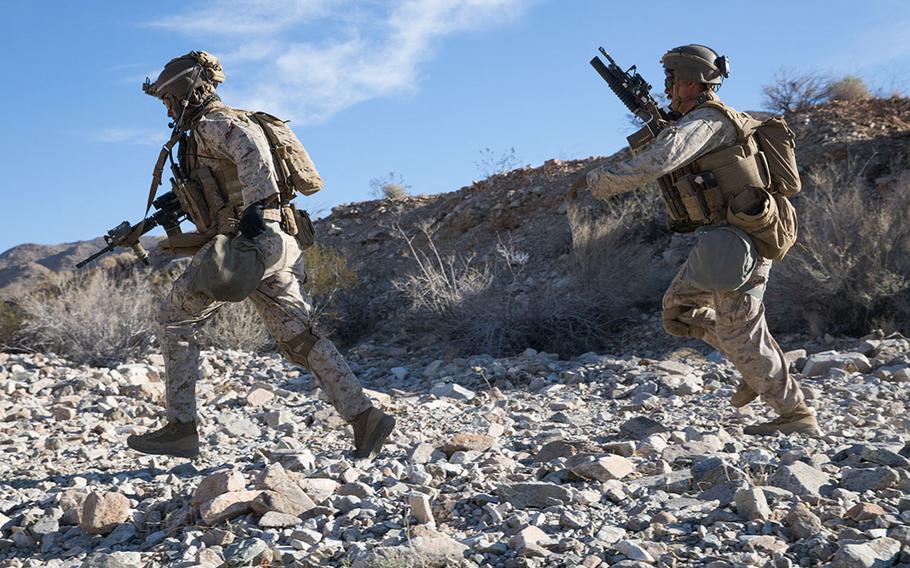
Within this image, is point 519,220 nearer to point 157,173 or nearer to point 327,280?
point 327,280

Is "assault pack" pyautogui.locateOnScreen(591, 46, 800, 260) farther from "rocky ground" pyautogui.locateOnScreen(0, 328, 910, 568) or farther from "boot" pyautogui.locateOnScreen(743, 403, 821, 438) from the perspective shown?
"rocky ground" pyautogui.locateOnScreen(0, 328, 910, 568)

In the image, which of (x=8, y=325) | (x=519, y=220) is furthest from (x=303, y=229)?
(x=519, y=220)

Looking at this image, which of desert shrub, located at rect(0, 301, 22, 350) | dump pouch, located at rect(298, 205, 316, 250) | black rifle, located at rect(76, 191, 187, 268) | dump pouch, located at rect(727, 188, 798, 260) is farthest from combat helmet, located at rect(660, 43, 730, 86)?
desert shrub, located at rect(0, 301, 22, 350)

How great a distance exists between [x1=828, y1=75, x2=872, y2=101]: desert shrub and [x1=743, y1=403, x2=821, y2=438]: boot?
12743 mm

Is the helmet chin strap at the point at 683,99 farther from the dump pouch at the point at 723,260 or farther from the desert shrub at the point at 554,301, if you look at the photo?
the desert shrub at the point at 554,301

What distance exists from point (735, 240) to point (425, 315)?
240 inches

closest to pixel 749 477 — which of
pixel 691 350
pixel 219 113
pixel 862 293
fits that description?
pixel 219 113

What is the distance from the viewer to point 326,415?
5684 mm

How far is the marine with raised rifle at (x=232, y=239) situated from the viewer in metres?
3.95

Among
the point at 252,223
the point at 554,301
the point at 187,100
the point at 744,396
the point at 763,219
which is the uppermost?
the point at 187,100

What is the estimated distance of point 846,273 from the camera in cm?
812

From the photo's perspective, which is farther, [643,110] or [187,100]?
[643,110]

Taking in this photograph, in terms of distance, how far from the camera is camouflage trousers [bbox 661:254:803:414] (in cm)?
411

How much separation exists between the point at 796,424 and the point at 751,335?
0.51 m
